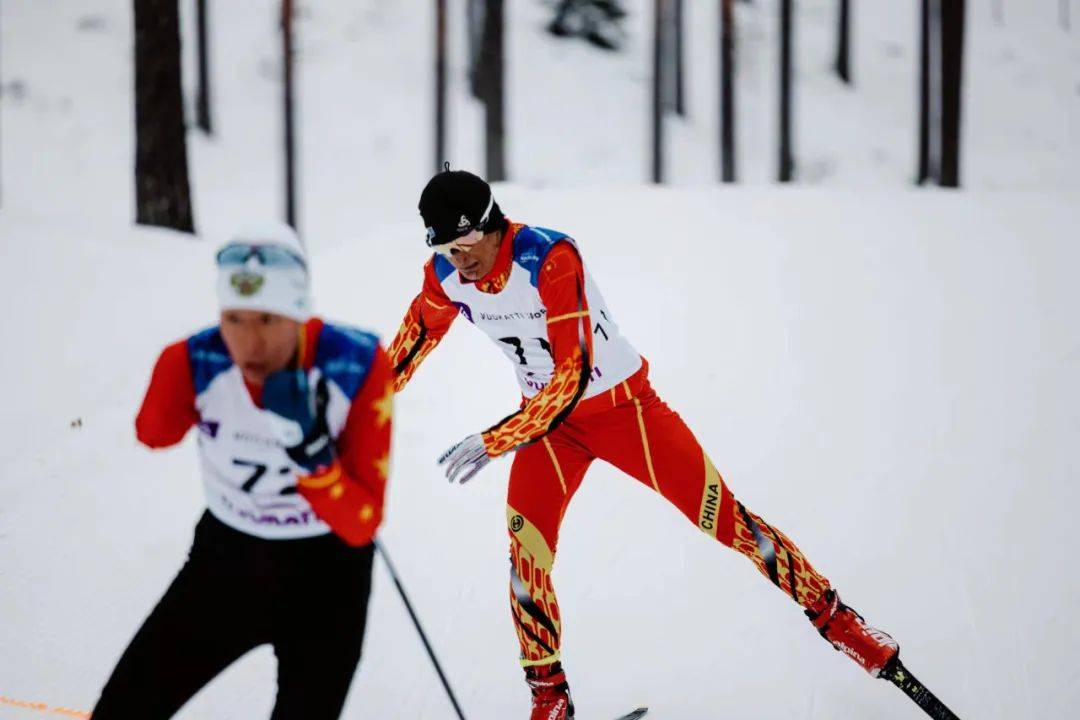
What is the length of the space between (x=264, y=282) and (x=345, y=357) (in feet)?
0.91

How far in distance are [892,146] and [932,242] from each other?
18.4 m

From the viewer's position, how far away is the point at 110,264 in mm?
9312

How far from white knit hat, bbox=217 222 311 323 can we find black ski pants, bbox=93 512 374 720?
0.63 meters

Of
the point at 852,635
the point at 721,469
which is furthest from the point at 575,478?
the point at 721,469

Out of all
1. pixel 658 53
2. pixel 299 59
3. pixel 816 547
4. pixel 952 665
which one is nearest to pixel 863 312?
pixel 816 547

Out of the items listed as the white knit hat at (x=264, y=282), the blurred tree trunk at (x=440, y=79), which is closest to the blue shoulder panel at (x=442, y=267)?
the white knit hat at (x=264, y=282)

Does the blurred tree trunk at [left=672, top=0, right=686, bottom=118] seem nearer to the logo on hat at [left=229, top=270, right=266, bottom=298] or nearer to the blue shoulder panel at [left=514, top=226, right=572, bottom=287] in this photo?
the blue shoulder panel at [left=514, top=226, right=572, bottom=287]

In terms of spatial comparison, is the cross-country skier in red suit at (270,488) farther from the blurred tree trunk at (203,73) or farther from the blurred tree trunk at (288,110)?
the blurred tree trunk at (203,73)

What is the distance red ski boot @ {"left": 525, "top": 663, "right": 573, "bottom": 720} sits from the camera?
3.94 meters

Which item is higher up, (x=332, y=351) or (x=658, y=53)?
(x=658, y=53)

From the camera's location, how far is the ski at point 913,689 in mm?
3949

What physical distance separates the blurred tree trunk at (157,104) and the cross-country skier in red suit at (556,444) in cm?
759

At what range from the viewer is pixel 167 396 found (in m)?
2.53

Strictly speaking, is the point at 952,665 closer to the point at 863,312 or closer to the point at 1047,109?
the point at 863,312
